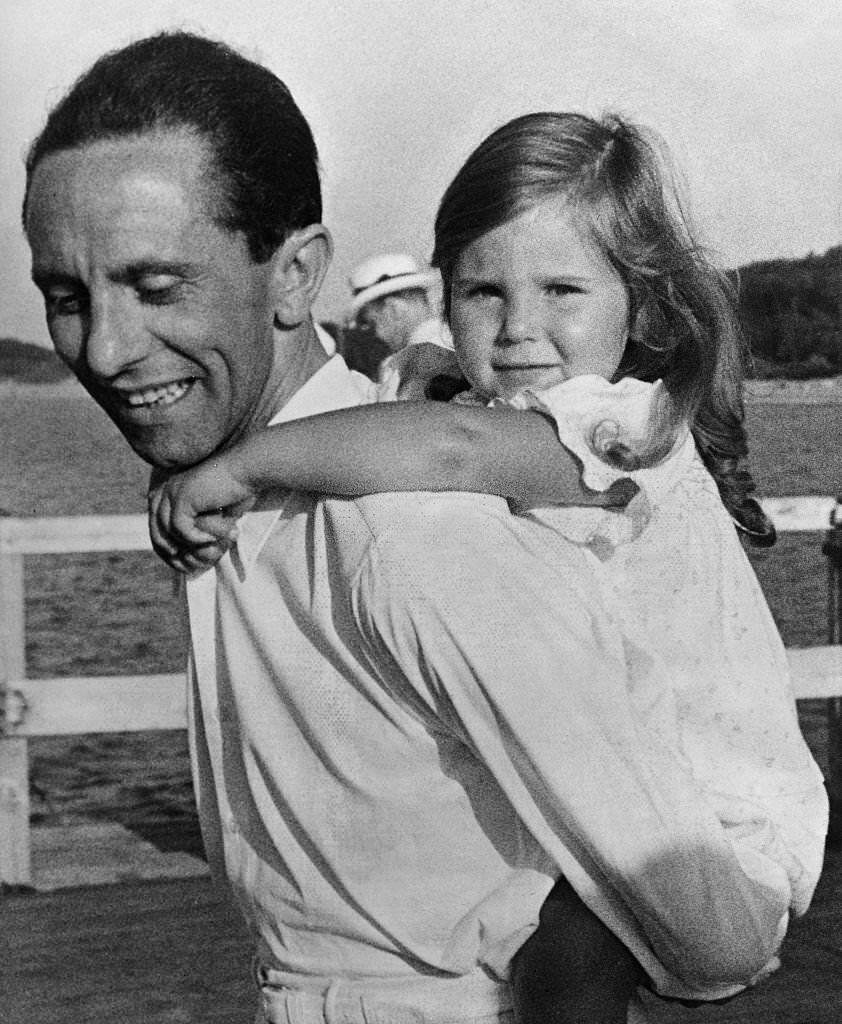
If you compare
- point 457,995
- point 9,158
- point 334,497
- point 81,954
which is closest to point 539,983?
point 457,995

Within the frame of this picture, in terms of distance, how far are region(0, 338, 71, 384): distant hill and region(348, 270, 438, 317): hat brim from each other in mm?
2363

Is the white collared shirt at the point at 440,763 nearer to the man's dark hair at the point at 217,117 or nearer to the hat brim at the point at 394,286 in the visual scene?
the man's dark hair at the point at 217,117

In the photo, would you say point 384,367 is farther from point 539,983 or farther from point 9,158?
point 9,158

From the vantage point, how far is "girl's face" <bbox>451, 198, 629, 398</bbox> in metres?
1.93

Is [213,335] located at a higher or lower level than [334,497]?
higher

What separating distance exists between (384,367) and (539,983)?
0.92 metres

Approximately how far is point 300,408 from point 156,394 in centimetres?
15

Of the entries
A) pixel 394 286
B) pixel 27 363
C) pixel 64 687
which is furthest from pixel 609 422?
pixel 27 363

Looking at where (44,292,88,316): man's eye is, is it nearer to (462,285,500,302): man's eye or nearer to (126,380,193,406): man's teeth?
(126,380,193,406): man's teeth

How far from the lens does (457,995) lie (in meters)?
1.26

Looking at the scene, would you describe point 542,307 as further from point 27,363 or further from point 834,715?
point 27,363

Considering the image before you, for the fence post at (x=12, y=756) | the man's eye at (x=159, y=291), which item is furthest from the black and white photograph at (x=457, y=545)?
the fence post at (x=12, y=756)

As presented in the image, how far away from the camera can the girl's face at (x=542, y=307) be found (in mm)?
1928

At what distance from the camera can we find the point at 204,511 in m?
1.35
